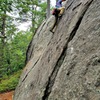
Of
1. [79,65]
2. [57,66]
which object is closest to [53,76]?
[57,66]

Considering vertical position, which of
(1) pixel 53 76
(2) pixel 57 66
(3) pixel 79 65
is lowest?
(1) pixel 53 76

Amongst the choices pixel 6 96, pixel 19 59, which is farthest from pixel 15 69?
pixel 6 96

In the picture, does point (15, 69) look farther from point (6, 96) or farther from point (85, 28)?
point (85, 28)

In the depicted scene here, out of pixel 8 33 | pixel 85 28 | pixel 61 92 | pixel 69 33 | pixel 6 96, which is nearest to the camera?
pixel 61 92

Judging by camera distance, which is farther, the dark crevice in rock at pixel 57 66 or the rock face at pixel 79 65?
the dark crevice in rock at pixel 57 66

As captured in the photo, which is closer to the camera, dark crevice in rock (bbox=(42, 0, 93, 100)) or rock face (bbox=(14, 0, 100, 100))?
rock face (bbox=(14, 0, 100, 100))

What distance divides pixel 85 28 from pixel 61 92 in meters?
1.68

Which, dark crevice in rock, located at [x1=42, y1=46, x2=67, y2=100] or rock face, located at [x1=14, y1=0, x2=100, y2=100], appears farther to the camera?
dark crevice in rock, located at [x1=42, y1=46, x2=67, y2=100]

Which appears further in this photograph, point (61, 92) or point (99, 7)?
point (99, 7)

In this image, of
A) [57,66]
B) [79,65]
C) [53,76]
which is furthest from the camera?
[57,66]

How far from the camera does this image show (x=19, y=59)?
70.3ft

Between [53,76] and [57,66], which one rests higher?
[57,66]

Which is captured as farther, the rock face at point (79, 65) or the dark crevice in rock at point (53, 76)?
the dark crevice in rock at point (53, 76)

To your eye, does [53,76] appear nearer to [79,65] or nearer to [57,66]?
[57,66]
